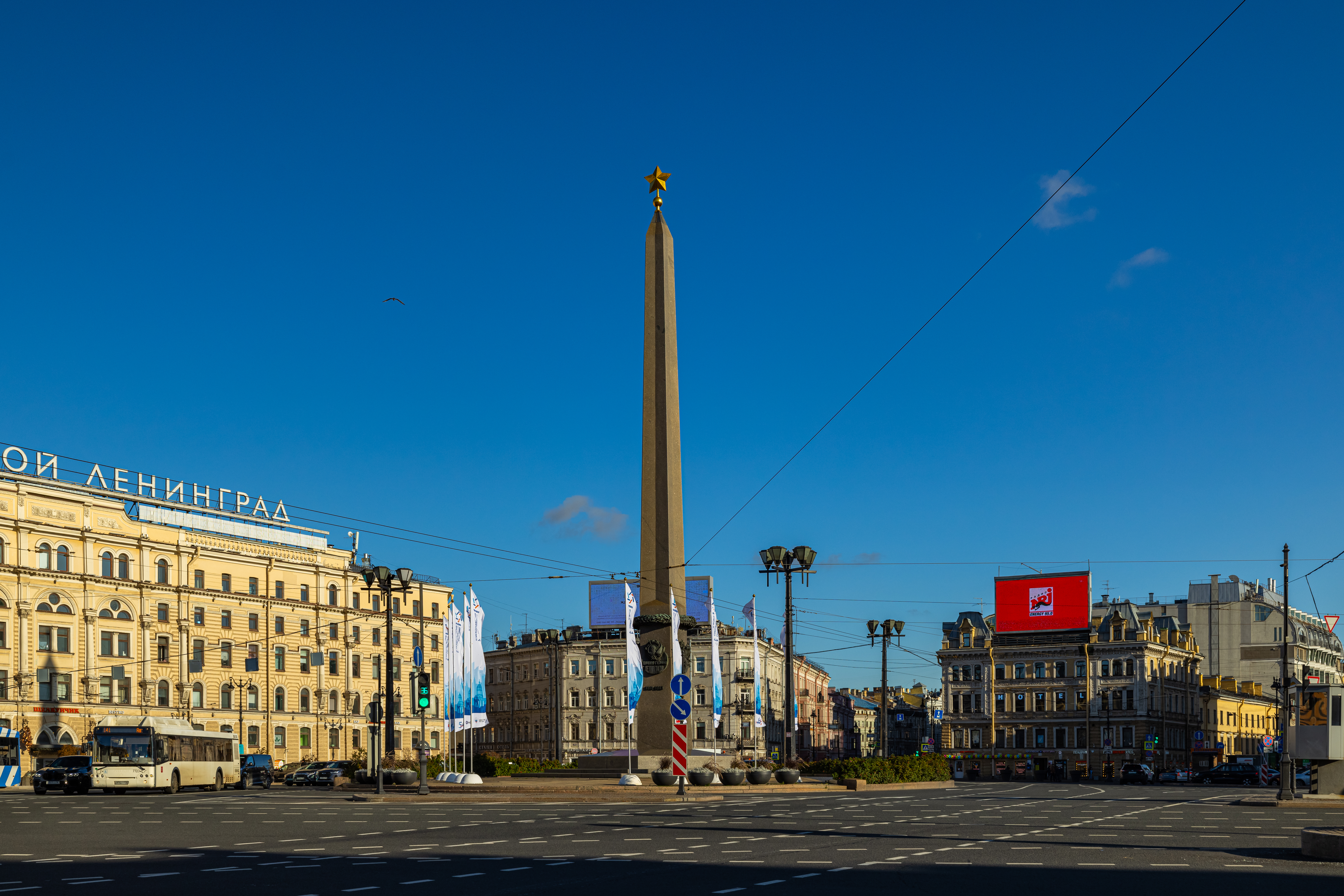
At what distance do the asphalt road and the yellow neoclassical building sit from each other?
3900 cm

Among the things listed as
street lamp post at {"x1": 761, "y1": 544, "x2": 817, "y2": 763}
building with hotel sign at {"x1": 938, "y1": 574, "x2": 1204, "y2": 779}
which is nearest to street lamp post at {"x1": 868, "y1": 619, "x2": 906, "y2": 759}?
street lamp post at {"x1": 761, "y1": 544, "x2": 817, "y2": 763}

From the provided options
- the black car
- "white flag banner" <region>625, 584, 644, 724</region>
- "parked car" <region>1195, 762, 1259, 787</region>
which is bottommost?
"parked car" <region>1195, 762, 1259, 787</region>

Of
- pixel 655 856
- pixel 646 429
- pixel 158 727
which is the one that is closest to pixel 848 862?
pixel 655 856

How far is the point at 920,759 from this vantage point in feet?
185

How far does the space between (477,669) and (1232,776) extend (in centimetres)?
4756

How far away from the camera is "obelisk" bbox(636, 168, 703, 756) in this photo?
1542 inches

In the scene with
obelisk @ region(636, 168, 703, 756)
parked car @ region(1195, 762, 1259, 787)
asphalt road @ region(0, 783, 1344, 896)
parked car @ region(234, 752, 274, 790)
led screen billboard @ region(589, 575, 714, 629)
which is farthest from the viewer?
led screen billboard @ region(589, 575, 714, 629)

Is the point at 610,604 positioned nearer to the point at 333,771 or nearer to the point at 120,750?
the point at 333,771

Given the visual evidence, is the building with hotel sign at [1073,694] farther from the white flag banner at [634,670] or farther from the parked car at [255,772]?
the white flag banner at [634,670]

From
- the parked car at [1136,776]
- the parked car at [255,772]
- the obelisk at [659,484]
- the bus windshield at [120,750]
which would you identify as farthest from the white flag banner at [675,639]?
the parked car at [1136,776]

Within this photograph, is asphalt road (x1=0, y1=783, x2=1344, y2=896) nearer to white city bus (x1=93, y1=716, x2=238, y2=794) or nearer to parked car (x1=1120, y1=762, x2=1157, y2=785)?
white city bus (x1=93, y1=716, x2=238, y2=794)

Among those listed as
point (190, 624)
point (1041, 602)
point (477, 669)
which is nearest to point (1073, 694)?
point (1041, 602)

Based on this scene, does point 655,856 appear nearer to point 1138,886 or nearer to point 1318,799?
point 1138,886

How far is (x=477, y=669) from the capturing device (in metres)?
46.4
